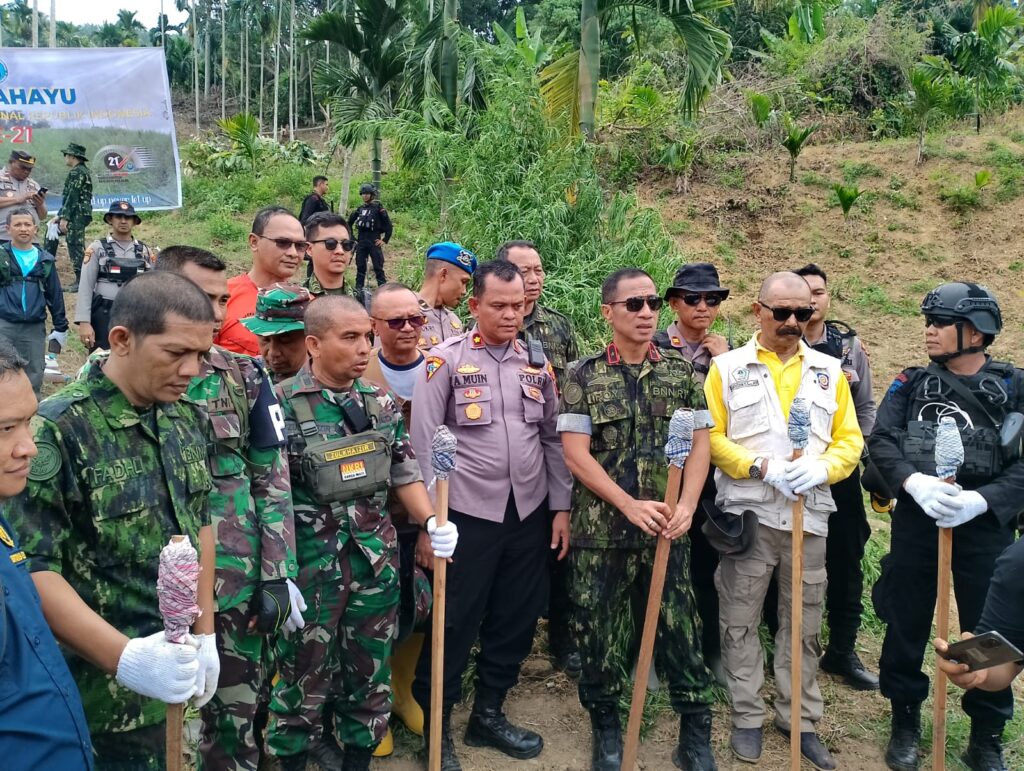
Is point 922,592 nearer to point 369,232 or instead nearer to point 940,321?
point 940,321

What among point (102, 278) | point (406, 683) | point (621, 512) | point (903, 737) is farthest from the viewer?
point (102, 278)

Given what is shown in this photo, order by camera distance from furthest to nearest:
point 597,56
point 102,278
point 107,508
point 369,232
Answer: point 369,232 < point 597,56 < point 102,278 < point 107,508

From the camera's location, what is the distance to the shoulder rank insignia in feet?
11.8

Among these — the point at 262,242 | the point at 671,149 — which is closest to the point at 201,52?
the point at 671,149

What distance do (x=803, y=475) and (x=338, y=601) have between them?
1.91 meters

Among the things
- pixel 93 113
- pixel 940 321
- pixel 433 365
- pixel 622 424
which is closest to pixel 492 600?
pixel 622 424

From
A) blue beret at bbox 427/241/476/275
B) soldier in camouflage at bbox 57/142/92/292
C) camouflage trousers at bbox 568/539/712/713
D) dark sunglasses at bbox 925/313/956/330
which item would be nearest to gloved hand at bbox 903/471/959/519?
dark sunglasses at bbox 925/313/956/330

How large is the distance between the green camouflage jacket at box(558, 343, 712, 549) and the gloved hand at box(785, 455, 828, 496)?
0.40 meters

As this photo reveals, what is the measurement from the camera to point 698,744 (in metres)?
3.56

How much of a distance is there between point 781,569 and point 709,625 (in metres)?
0.77

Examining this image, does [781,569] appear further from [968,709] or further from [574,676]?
[574,676]

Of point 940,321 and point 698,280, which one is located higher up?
point 698,280

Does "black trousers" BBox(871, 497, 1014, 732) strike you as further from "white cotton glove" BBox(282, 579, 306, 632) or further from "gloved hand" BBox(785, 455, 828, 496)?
"white cotton glove" BBox(282, 579, 306, 632)

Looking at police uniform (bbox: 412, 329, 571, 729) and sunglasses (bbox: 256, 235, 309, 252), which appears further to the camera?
sunglasses (bbox: 256, 235, 309, 252)
